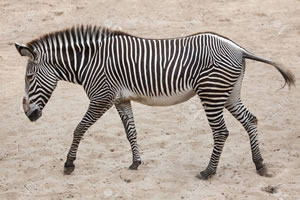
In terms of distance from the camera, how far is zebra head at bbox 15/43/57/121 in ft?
20.9

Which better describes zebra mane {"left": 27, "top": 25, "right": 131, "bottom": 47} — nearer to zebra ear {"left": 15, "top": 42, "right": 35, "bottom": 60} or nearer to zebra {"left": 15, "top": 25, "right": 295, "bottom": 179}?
zebra {"left": 15, "top": 25, "right": 295, "bottom": 179}

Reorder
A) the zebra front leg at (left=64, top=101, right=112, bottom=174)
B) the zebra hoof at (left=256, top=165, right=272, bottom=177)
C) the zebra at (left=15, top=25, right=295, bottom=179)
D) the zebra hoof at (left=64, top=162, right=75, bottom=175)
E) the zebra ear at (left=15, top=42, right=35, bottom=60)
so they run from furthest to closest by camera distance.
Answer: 1. the zebra hoof at (left=64, top=162, right=75, bottom=175)
2. the zebra hoof at (left=256, top=165, right=272, bottom=177)
3. the zebra front leg at (left=64, top=101, right=112, bottom=174)
4. the zebra ear at (left=15, top=42, right=35, bottom=60)
5. the zebra at (left=15, top=25, right=295, bottom=179)

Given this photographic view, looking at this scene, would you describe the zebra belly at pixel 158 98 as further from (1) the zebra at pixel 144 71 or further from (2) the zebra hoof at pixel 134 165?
(2) the zebra hoof at pixel 134 165

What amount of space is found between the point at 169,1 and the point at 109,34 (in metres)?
8.11

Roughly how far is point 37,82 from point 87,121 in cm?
80

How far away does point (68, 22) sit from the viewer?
43.8 ft

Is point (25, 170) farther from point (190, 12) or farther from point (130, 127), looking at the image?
point (190, 12)

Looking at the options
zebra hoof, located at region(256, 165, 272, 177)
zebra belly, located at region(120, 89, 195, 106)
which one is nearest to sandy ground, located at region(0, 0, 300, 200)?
zebra hoof, located at region(256, 165, 272, 177)

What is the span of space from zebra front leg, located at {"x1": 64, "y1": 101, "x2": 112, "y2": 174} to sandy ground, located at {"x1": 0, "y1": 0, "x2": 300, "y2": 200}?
17 centimetres

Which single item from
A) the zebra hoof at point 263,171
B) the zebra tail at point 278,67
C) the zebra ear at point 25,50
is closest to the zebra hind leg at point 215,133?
the zebra hoof at point 263,171

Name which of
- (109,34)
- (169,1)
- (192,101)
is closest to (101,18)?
(169,1)

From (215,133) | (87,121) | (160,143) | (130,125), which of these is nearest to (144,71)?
(130,125)

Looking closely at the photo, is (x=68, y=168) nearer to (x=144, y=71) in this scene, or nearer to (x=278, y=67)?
(x=144, y=71)

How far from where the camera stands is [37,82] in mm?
6367
